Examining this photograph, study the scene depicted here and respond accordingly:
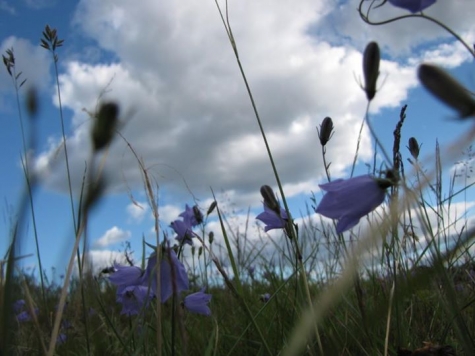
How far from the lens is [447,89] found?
703 mm

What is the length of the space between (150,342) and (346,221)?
58.7 inches

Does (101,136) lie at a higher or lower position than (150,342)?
higher

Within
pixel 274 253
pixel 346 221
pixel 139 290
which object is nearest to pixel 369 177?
pixel 346 221

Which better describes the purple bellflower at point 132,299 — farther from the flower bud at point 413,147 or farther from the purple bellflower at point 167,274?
the flower bud at point 413,147

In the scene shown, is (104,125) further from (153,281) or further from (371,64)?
(153,281)

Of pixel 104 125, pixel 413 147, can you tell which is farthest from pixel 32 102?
pixel 413 147

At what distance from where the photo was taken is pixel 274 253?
3498 mm

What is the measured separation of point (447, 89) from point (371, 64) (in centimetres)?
13

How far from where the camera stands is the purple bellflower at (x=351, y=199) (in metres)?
0.91

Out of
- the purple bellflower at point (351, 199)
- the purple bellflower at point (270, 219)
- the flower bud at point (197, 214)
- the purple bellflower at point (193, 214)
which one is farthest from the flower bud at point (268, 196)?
the flower bud at point (197, 214)

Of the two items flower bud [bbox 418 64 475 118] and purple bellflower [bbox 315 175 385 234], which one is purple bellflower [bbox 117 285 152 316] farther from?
flower bud [bbox 418 64 475 118]

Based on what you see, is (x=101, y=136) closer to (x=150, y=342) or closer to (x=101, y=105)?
(x=101, y=105)

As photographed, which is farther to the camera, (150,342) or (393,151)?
(150,342)

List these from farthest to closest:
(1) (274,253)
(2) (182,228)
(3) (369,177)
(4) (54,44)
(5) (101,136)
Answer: (1) (274,253)
(4) (54,44)
(2) (182,228)
(3) (369,177)
(5) (101,136)
